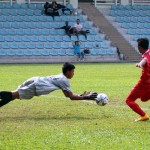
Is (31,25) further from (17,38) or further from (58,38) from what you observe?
(58,38)

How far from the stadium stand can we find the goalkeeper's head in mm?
29205

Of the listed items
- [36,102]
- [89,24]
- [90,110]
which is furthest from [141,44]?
[89,24]

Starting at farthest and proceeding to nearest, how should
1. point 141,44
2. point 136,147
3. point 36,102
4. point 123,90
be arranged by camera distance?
point 123,90 < point 36,102 < point 141,44 < point 136,147

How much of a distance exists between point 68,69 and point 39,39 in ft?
104

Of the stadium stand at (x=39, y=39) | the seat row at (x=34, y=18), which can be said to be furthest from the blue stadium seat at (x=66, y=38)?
the seat row at (x=34, y=18)

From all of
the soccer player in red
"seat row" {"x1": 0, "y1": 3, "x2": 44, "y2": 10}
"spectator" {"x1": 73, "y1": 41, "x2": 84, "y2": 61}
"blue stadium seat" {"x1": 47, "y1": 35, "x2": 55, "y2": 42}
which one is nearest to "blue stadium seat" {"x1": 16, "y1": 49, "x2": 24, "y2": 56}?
"blue stadium seat" {"x1": 47, "y1": 35, "x2": 55, "y2": 42}

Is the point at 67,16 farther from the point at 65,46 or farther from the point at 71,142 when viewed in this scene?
the point at 71,142

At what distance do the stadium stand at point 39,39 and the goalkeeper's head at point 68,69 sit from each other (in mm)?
29205

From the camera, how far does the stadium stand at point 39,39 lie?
42.2m

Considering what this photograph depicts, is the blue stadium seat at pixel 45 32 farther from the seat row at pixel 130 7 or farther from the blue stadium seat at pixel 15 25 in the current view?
the seat row at pixel 130 7

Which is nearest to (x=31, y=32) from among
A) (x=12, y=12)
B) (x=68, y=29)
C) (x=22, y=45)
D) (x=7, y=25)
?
(x=7, y=25)

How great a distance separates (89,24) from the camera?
47.8m

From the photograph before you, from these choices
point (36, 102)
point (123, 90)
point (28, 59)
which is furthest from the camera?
point (28, 59)

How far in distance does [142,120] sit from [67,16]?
36.8 meters
